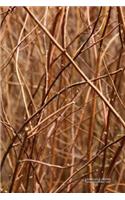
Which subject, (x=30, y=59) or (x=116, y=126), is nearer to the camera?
(x=116, y=126)

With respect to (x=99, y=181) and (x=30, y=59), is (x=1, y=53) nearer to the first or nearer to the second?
(x=30, y=59)
